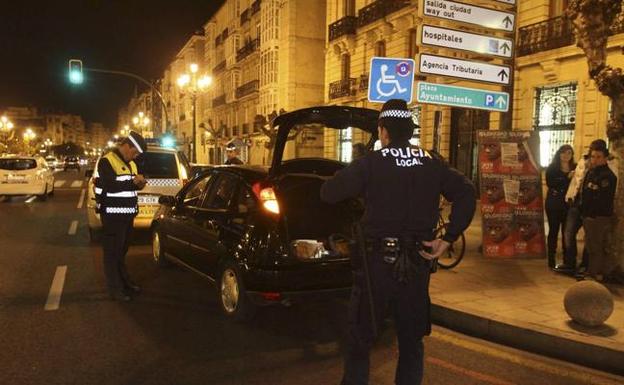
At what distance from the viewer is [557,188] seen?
316 inches

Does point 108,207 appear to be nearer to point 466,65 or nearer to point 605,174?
point 466,65

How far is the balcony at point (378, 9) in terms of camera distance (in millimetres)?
23603

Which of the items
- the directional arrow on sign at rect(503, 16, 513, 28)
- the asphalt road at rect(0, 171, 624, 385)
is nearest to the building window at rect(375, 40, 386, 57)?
the directional arrow on sign at rect(503, 16, 513, 28)

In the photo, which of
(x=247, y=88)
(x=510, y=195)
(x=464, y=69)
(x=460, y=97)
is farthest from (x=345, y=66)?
(x=510, y=195)

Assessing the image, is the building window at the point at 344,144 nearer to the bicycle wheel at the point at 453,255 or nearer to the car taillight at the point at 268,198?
the bicycle wheel at the point at 453,255

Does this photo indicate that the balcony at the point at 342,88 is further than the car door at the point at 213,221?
Yes

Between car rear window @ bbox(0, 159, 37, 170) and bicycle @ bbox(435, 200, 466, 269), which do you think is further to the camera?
car rear window @ bbox(0, 159, 37, 170)

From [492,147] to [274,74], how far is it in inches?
1281

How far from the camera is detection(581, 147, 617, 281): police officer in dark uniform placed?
706 cm

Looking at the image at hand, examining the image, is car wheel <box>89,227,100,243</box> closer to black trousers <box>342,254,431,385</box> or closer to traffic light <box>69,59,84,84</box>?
black trousers <box>342,254,431,385</box>

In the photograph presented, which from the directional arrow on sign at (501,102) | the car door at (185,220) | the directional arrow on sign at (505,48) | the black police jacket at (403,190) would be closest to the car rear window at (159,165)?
the car door at (185,220)

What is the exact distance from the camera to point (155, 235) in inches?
326

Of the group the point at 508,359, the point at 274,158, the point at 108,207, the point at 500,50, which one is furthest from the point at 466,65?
the point at 108,207

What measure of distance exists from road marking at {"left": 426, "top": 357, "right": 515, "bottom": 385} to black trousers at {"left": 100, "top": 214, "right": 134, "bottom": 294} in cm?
369
